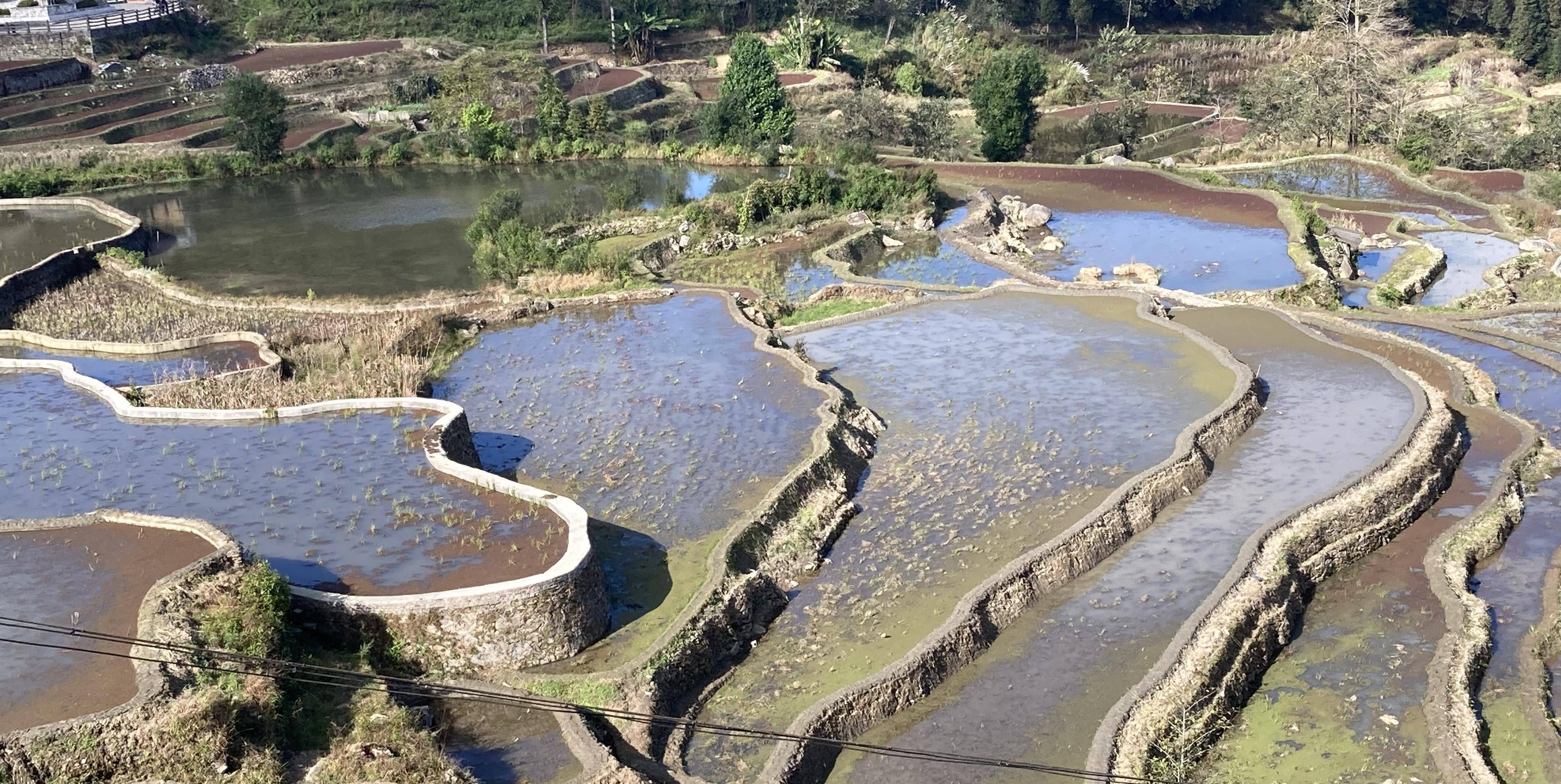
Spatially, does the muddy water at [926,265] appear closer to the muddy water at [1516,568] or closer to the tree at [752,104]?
the muddy water at [1516,568]

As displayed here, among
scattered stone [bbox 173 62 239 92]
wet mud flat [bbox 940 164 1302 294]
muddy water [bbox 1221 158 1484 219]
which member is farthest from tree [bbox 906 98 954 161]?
scattered stone [bbox 173 62 239 92]

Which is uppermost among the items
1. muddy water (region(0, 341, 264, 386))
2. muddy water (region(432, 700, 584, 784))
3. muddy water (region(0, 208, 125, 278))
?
muddy water (region(0, 341, 264, 386))

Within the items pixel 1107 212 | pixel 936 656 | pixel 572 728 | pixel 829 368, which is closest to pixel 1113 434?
pixel 829 368

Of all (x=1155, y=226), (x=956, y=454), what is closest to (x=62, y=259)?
(x=956, y=454)

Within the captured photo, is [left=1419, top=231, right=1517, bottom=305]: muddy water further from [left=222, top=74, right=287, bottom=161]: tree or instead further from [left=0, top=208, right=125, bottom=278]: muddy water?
[left=222, top=74, right=287, bottom=161]: tree

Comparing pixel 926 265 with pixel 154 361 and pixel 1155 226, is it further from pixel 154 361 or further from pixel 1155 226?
pixel 154 361

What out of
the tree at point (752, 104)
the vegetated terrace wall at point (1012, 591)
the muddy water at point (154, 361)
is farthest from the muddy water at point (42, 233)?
the vegetated terrace wall at point (1012, 591)
